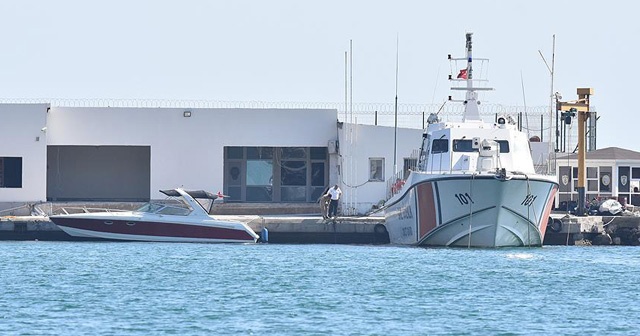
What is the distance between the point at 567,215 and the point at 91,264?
16.8m

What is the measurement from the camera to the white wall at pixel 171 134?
56.2 metres

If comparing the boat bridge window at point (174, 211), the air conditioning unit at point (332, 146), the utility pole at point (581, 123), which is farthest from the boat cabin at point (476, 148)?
the air conditioning unit at point (332, 146)

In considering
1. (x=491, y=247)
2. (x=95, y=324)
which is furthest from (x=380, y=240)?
(x=95, y=324)

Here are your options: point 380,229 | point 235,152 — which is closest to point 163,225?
point 380,229

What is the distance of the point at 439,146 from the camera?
45.1m

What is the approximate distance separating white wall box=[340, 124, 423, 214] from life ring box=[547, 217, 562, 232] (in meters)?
8.30

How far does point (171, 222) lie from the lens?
155 feet

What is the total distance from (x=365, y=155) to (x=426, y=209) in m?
11.9

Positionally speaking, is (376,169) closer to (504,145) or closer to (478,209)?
(504,145)

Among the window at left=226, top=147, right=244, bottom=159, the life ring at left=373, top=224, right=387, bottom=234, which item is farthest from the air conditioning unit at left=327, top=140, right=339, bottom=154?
the life ring at left=373, top=224, right=387, bottom=234

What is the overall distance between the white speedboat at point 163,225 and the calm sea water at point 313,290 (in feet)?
3.13

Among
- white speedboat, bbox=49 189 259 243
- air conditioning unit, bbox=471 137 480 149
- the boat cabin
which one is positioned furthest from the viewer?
white speedboat, bbox=49 189 259 243

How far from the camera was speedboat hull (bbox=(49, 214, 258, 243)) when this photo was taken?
155 ft

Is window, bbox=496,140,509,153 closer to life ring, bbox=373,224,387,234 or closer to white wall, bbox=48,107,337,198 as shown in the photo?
life ring, bbox=373,224,387,234
